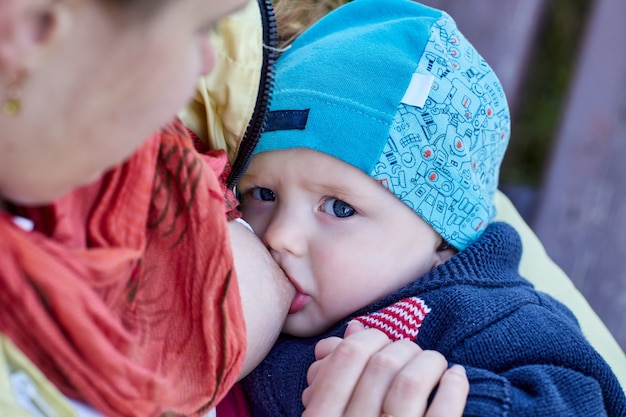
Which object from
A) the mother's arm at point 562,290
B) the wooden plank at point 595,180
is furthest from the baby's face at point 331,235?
the wooden plank at point 595,180

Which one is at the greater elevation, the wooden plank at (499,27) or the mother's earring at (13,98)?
the mother's earring at (13,98)

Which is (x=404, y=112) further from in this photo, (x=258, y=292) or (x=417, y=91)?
(x=258, y=292)

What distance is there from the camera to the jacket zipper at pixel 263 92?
3.43 feet

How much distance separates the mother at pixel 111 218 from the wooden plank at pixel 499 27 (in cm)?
128

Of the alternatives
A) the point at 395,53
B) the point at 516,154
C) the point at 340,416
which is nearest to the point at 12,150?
the point at 340,416

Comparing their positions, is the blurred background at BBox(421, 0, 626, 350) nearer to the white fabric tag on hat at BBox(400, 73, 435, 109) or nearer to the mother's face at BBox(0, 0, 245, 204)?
the white fabric tag on hat at BBox(400, 73, 435, 109)

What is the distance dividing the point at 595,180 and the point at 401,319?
101 centimetres

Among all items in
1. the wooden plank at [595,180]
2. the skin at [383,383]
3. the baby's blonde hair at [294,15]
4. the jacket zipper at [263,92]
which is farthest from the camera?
the wooden plank at [595,180]

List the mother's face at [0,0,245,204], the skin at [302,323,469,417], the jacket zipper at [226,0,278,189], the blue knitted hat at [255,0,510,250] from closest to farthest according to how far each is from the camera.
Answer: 1. the mother's face at [0,0,245,204]
2. the skin at [302,323,469,417]
3. the jacket zipper at [226,0,278,189]
4. the blue knitted hat at [255,0,510,250]

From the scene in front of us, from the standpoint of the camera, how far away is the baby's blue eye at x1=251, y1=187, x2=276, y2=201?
1.21 meters

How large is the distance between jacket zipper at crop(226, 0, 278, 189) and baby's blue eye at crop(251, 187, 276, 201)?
0.12 m

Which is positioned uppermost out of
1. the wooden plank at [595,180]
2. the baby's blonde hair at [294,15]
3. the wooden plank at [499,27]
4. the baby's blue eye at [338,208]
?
the baby's blonde hair at [294,15]

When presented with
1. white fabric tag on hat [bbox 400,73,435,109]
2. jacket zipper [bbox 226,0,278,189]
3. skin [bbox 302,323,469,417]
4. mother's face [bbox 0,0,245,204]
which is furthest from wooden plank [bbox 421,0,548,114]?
mother's face [bbox 0,0,245,204]

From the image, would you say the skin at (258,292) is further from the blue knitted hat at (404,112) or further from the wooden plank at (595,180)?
the wooden plank at (595,180)
